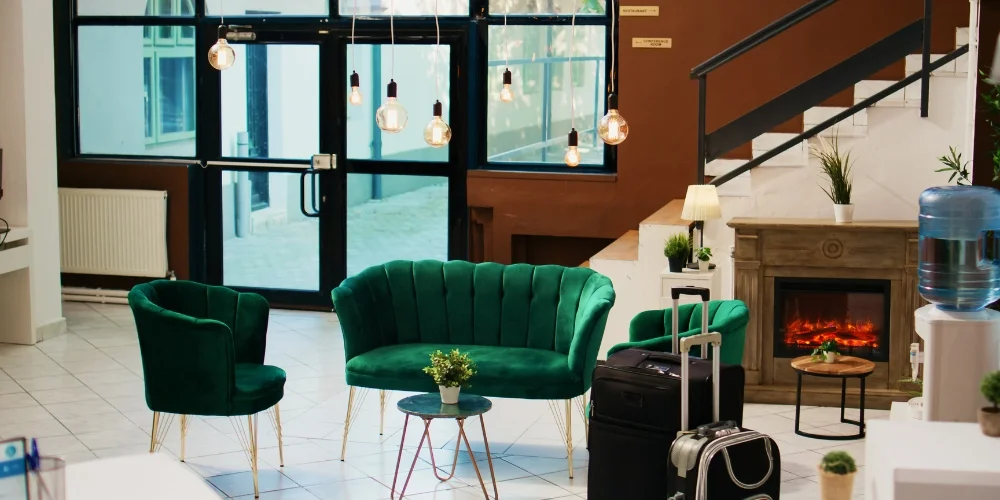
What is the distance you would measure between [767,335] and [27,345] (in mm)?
5416

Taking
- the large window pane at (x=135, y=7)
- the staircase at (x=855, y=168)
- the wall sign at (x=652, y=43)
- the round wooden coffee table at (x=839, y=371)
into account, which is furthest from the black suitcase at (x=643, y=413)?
the large window pane at (x=135, y=7)

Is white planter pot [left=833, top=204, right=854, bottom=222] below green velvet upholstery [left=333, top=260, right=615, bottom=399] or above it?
above

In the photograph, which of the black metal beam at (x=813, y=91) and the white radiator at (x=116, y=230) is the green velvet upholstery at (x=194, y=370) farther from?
the white radiator at (x=116, y=230)

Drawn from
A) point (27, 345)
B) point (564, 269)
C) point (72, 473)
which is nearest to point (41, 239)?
point (27, 345)

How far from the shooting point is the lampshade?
7.60 m

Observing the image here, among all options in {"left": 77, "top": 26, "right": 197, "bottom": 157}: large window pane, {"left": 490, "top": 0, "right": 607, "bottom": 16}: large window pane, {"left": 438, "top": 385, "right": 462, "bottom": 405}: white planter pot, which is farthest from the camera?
{"left": 77, "top": 26, "right": 197, "bottom": 157}: large window pane

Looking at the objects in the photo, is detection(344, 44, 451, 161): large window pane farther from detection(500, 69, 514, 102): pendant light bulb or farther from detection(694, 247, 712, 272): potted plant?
detection(694, 247, 712, 272): potted plant

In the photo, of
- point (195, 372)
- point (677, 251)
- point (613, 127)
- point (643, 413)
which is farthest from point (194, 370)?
point (677, 251)

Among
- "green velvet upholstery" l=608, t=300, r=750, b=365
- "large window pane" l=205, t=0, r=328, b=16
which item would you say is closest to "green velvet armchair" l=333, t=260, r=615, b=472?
"green velvet upholstery" l=608, t=300, r=750, b=365

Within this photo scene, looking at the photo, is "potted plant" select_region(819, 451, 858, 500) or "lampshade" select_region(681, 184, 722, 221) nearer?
"potted plant" select_region(819, 451, 858, 500)

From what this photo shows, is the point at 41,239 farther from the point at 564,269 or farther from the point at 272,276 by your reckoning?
the point at 564,269

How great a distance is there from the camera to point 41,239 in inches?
371

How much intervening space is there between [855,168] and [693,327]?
1.90 meters

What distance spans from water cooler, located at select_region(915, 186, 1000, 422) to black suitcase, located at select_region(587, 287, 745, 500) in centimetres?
89
